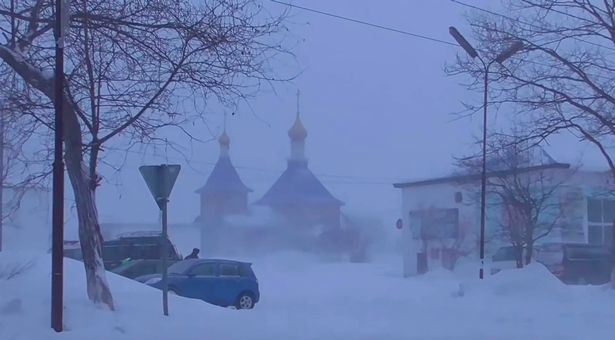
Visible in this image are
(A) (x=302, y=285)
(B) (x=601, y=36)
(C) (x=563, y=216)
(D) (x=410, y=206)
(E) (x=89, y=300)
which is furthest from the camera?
(D) (x=410, y=206)

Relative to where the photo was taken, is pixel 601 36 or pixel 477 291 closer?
pixel 601 36

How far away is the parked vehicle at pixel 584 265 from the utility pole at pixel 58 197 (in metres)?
28.7

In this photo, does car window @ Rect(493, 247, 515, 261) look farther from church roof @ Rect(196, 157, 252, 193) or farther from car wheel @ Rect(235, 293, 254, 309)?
car wheel @ Rect(235, 293, 254, 309)

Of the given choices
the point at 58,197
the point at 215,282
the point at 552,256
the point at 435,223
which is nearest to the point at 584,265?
the point at 552,256

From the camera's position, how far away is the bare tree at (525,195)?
42.2 meters

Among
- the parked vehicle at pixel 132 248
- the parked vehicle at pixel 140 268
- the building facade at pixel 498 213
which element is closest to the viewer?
the parked vehicle at pixel 140 268

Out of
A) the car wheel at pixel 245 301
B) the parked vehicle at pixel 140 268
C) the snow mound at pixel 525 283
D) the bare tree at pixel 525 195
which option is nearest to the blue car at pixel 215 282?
the car wheel at pixel 245 301

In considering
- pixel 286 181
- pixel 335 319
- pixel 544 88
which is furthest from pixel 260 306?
pixel 286 181

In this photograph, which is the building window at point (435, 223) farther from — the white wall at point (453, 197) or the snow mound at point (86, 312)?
the snow mound at point (86, 312)

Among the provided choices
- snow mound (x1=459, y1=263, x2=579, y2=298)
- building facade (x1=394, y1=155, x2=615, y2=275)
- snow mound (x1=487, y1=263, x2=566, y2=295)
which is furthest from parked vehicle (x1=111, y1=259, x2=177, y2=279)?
building facade (x1=394, y1=155, x2=615, y2=275)

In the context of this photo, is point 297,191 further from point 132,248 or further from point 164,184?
point 164,184

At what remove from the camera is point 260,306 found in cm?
2598

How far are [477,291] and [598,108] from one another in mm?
5963

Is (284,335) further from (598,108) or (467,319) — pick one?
(598,108)
